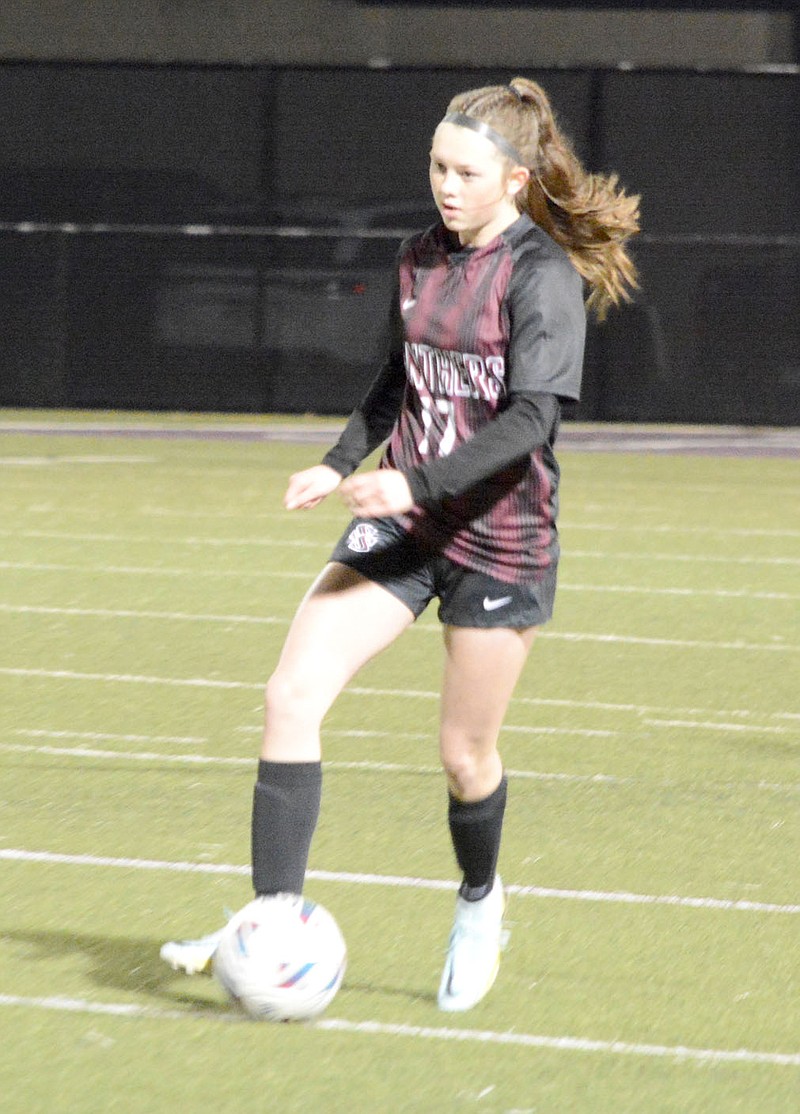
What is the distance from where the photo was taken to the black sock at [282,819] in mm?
4207

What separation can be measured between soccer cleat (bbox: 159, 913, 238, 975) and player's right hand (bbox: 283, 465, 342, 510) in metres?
0.97

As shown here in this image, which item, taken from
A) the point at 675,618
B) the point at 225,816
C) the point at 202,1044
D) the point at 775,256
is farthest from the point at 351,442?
the point at 775,256

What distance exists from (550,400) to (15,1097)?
5.45 ft

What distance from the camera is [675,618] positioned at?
10234 millimetres

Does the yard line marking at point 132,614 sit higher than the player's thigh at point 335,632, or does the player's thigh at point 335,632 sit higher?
the player's thigh at point 335,632

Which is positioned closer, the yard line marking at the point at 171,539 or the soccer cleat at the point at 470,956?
the soccer cleat at the point at 470,956

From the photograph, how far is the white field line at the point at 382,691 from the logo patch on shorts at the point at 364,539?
3.70m

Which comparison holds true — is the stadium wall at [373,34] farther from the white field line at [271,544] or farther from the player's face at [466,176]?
the player's face at [466,176]

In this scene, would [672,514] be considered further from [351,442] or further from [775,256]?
[351,442]

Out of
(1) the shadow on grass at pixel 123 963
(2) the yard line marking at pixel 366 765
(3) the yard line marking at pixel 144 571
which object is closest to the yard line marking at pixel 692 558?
(3) the yard line marking at pixel 144 571

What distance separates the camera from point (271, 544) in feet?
41.9

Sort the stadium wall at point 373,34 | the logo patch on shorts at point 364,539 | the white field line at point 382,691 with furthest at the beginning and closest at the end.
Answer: the stadium wall at point 373,34, the white field line at point 382,691, the logo patch on shorts at point 364,539

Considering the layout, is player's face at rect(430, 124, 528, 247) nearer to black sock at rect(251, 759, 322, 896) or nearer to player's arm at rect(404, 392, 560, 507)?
player's arm at rect(404, 392, 560, 507)

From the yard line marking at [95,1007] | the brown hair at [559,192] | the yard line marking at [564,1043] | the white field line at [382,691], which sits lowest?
the white field line at [382,691]
